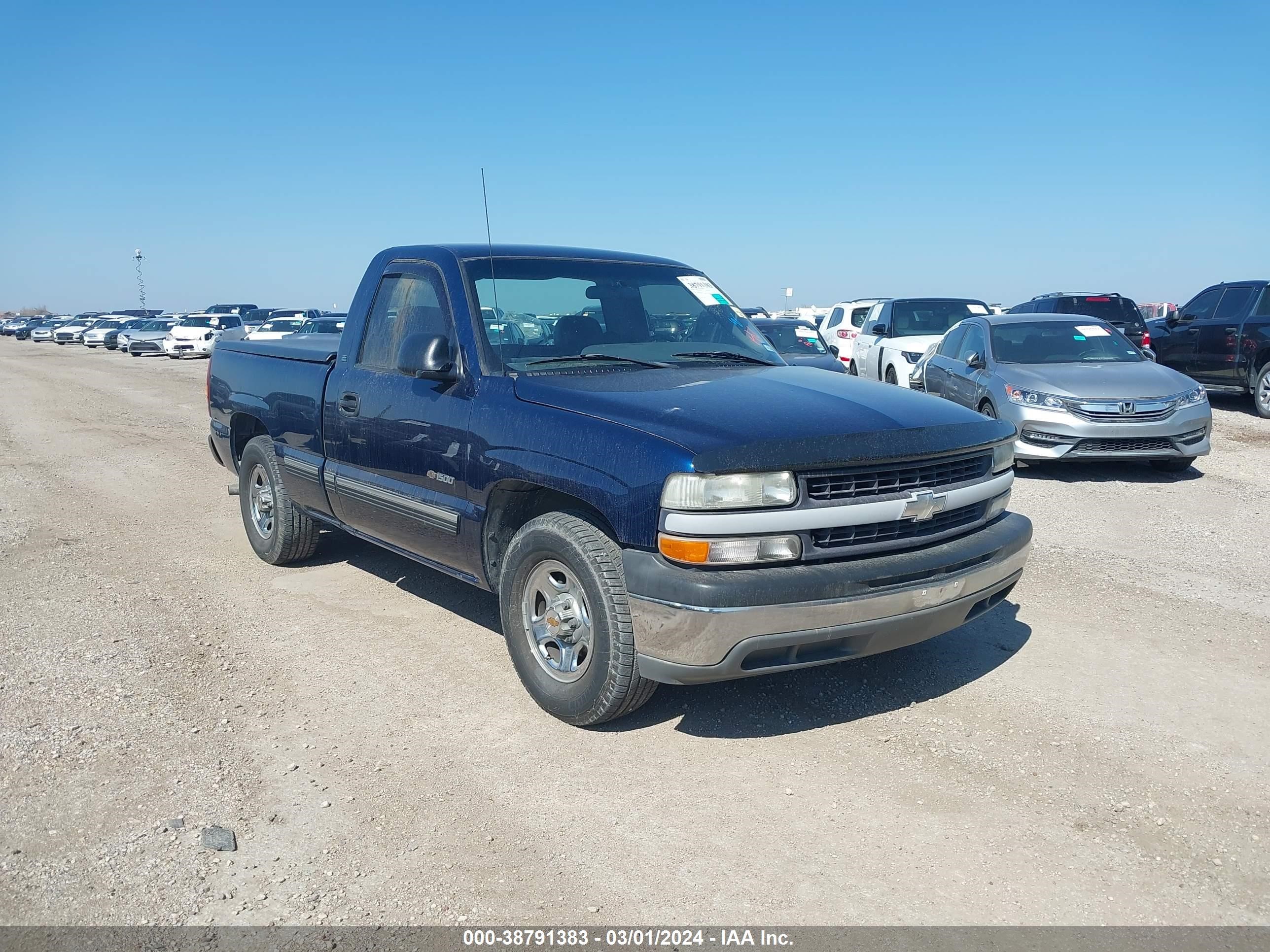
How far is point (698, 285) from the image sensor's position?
17.8ft

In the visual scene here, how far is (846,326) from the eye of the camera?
19797 mm

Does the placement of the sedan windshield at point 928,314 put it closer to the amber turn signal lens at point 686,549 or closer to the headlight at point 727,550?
the headlight at point 727,550

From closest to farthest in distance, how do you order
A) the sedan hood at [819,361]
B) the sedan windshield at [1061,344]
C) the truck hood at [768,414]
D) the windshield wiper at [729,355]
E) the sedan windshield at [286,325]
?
the truck hood at [768,414]
the windshield wiper at [729,355]
the sedan windshield at [1061,344]
the sedan hood at [819,361]
the sedan windshield at [286,325]

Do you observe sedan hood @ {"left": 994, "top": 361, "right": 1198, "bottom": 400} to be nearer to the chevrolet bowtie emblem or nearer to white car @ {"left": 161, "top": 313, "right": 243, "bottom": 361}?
the chevrolet bowtie emblem

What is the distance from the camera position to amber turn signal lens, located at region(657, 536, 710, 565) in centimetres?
340

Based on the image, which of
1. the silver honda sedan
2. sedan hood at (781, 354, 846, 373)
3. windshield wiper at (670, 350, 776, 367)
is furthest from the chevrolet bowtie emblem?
sedan hood at (781, 354, 846, 373)

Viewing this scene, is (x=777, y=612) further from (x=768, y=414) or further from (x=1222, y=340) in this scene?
(x=1222, y=340)

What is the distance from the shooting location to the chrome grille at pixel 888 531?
357cm

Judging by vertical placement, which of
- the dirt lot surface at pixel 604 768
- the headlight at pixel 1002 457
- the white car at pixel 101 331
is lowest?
the dirt lot surface at pixel 604 768

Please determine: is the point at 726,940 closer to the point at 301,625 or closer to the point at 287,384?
the point at 301,625

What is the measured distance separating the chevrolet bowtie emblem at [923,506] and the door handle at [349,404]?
2.85 meters

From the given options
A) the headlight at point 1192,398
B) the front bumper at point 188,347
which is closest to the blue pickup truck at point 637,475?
the headlight at point 1192,398

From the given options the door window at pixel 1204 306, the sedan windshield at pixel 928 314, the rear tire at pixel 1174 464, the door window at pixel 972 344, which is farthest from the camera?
the sedan windshield at pixel 928 314

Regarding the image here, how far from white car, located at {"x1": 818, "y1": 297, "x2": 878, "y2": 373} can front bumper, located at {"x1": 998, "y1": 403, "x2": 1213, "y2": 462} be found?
8.47m
